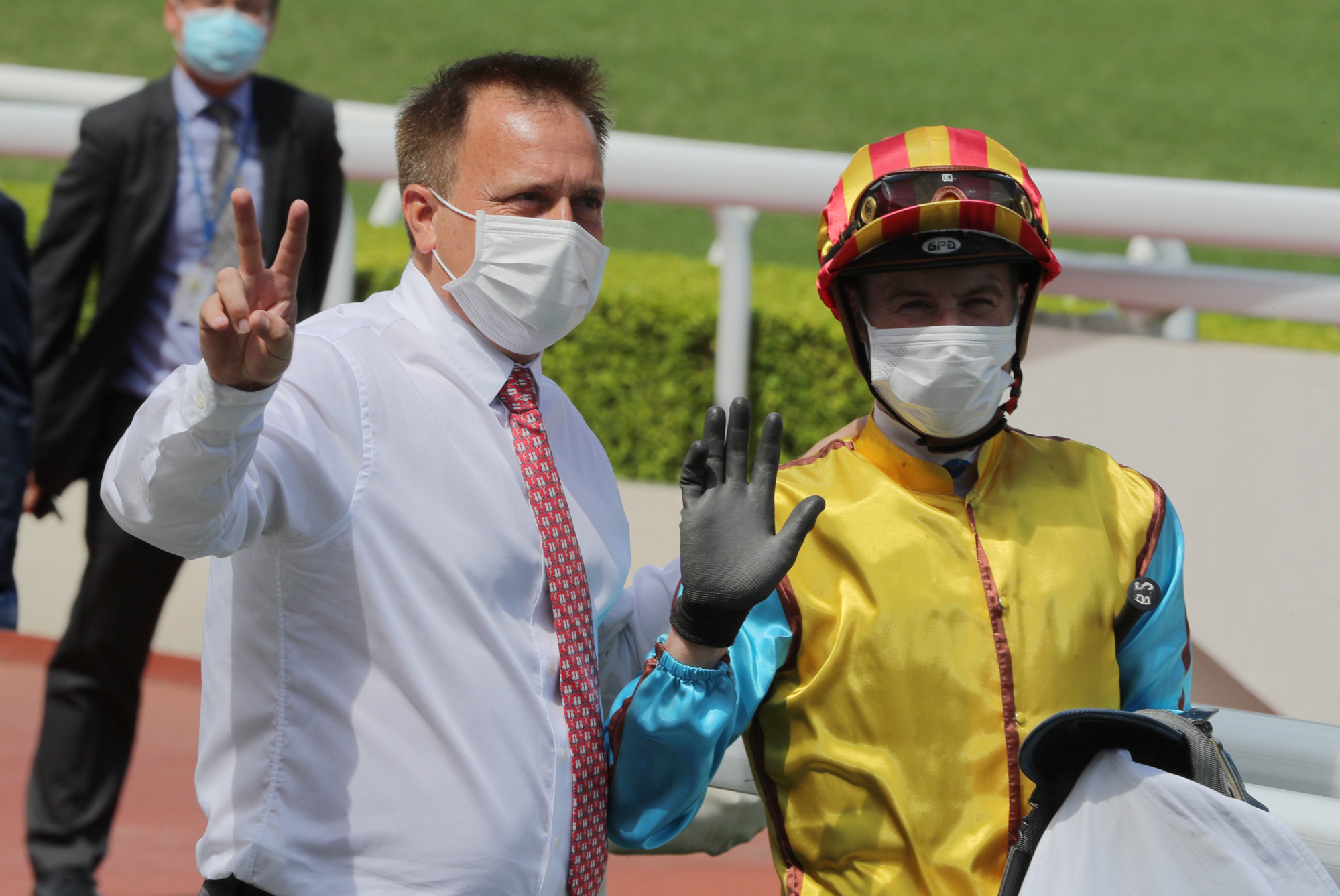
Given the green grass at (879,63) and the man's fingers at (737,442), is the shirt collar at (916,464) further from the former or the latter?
the green grass at (879,63)

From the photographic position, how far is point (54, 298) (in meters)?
3.61

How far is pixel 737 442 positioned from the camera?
6.29 ft

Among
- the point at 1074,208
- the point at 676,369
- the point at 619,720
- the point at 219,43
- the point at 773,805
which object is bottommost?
the point at 773,805

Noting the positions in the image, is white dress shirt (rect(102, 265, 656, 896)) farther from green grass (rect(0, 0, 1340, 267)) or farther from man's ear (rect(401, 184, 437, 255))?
green grass (rect(0, 0, 1340, 267))

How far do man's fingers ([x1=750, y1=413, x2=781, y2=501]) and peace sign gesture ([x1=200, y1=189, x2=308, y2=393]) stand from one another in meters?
0.60

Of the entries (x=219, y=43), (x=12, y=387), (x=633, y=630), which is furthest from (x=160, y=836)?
(x=633, y=630)

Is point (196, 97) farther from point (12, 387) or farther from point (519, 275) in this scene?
point (519, 275)

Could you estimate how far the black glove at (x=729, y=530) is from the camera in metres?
1.85

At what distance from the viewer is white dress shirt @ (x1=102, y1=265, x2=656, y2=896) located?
1.82 meters

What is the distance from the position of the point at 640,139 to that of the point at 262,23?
112 centimetres

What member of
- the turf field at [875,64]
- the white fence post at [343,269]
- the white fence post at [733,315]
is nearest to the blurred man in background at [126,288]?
the white fence post at [343,269]

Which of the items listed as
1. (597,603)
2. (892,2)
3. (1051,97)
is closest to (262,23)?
(597,603)

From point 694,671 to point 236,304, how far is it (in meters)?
0.71

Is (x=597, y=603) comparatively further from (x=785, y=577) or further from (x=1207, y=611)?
(x=1207, y=611)
